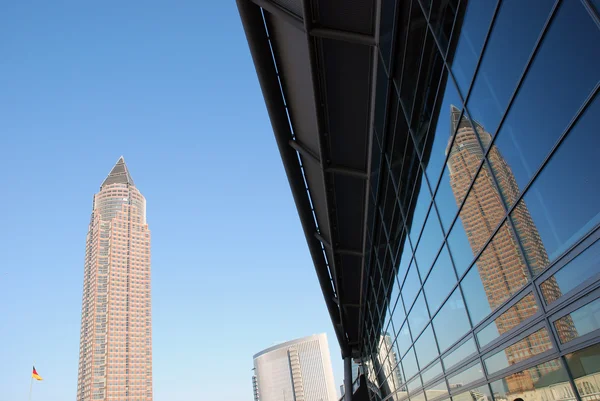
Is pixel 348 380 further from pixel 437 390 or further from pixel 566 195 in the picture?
pixel 566 195

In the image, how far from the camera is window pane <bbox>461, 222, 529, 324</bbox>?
5.73 metres

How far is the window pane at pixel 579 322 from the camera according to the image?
4.29m

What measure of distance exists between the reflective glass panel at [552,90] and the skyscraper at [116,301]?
16147 cm

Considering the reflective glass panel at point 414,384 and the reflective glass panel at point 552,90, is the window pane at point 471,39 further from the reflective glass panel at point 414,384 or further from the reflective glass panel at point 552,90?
the reflective glass panel at point 414,384

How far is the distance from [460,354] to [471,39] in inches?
222

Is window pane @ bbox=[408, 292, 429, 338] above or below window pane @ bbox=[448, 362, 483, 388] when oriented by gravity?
above

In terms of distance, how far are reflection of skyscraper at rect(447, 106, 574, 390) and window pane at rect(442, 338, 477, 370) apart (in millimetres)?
1478

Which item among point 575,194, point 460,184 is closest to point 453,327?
point 460,184

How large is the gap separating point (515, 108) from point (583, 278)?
1.72 metres

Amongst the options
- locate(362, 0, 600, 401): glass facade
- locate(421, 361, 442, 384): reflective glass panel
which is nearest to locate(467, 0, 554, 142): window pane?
locate(362, 0, 600, 401): glass facade

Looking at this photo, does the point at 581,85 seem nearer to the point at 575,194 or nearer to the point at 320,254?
the point at 575,194

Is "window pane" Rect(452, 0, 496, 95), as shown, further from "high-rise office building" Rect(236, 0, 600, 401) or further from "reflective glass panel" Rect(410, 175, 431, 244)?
"reflective glass panel" Rect(410, 175, 431, 244)

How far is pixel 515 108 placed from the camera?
4.91 m

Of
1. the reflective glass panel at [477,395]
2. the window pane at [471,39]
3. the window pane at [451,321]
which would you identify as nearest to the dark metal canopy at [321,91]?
the window pane at [471,39]
